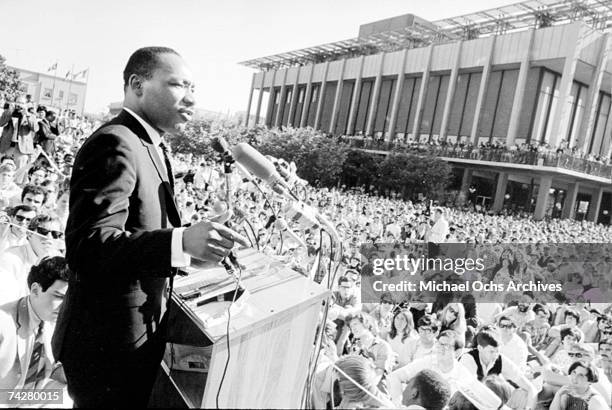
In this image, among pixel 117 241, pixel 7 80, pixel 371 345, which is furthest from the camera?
pixel 7 80

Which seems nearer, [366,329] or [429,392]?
[429,392]

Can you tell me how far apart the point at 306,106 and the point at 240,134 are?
8906 millimetres

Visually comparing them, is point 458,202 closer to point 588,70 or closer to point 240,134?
point 588,70

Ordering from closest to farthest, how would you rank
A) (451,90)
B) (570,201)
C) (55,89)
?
(570,201) < (451,90) < (55,89)

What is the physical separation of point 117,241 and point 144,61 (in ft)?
2.13

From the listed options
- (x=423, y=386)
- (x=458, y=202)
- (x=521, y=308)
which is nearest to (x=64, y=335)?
(x=423, y=386)

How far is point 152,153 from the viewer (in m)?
1.67

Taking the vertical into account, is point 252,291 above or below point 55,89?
below

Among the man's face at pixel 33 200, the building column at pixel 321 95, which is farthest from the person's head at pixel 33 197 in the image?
the building column at pixel 321 95

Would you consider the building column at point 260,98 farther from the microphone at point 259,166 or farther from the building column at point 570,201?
the microphone at point 259,166

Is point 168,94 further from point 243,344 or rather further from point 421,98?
point 421,98

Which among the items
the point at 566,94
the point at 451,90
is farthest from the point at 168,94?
the point at 451,90

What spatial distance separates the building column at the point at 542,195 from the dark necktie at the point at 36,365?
88.8 ft

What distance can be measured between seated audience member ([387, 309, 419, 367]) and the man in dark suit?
12.4 ft
